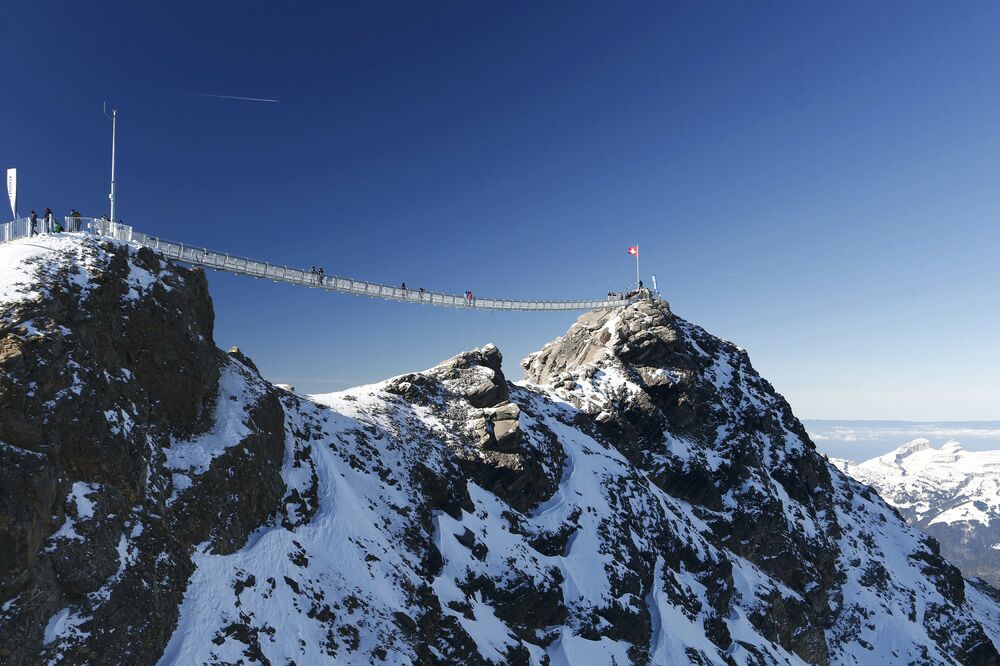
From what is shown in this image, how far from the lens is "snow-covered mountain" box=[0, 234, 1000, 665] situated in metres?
20.5

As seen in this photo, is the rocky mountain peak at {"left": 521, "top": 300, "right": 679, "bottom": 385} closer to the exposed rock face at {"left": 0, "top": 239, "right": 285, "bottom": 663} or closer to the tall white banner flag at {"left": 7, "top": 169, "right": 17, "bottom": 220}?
the exposed rock face at {"left": 0, "top": 239, "right": 285, "bottom": 663}

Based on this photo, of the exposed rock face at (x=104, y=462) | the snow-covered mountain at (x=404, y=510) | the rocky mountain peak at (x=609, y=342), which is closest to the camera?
the exposed rock face at (x=104, y=462)

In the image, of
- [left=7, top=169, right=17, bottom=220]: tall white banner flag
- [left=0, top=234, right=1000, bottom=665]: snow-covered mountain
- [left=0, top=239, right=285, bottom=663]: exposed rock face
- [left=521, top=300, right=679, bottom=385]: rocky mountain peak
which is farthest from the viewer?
[left=521, top=300, right=679, bottom=385]: rocky mountain peak

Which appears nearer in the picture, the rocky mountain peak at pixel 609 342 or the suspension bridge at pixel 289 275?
the suspension bridge at pixel 289 275

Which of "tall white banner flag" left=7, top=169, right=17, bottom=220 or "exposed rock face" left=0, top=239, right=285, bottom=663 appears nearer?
"exposed rock face" left=0, top=239, right=285, bottom=663

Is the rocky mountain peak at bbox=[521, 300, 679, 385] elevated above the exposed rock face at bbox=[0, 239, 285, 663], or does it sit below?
above

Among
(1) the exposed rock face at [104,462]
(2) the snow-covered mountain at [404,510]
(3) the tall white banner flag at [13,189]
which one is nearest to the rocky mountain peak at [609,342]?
(2) the snow-covered mountain at [404,510]

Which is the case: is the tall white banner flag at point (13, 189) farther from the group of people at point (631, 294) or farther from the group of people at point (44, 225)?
the group of people at point (631, 294)

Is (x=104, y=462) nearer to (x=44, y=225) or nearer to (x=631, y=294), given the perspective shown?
(x=44, y=225)

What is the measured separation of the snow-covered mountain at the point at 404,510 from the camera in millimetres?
20531

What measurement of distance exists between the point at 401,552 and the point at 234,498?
473 inches

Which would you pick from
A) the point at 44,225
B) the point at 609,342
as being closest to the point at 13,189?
the point at 44,225

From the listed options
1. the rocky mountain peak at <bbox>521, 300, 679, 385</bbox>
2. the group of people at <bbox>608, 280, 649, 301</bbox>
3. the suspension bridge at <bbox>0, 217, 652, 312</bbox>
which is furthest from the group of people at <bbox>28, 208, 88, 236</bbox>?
the group of people at <bbox>608, 280, 649, 301</bbox>

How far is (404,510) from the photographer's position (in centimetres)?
3894
